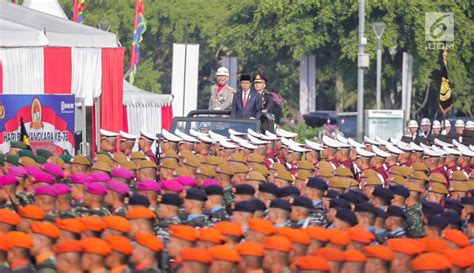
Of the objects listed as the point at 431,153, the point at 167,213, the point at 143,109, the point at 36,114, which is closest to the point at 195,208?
the point at 167,213

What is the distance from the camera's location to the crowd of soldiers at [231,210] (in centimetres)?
1097

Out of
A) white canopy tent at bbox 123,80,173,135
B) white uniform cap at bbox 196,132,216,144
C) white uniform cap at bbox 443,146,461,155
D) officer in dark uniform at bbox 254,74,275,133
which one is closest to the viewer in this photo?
white uniform cap at bbox 196,132,216,144

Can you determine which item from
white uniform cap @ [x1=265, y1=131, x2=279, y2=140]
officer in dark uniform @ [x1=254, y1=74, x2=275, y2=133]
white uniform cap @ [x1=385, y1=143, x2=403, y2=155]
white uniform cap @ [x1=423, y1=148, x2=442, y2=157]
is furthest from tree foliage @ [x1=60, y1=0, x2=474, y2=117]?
white uniform cap @ [x1=265, y1=131, x2=279, y2=140]

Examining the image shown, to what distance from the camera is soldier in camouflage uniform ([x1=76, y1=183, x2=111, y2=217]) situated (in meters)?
13.7

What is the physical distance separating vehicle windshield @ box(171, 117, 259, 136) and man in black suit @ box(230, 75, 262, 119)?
73 cm

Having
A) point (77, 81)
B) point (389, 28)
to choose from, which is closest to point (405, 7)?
point (389, 28)

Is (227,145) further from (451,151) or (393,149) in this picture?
(451,151)

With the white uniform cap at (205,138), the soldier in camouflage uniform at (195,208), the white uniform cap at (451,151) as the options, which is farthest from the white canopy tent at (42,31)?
the soldier in camouflage uniform at (195,208)

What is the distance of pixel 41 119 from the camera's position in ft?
65.6

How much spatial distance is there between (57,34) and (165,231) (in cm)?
974

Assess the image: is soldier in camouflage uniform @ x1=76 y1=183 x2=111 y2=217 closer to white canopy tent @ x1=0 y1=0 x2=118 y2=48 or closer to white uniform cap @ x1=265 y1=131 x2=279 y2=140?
white uniform cap @ x1=265 y1=131 x2=279 y2=140

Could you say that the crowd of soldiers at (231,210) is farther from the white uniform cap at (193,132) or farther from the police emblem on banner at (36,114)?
the police emblem on banner at (36,114)

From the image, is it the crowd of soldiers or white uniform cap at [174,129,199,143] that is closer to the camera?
the crowd of soldiers

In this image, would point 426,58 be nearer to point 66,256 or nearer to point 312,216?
point 312,216
